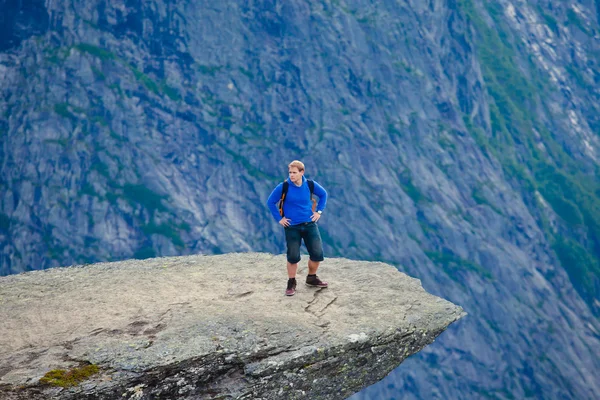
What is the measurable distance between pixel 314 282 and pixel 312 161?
14266cm

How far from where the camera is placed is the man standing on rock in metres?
16.8

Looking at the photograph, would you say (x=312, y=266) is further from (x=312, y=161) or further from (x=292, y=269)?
(x=312, y=161)

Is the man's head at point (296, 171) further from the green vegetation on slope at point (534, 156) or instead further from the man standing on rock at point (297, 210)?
the green vegetation on slope at point (534, 156)

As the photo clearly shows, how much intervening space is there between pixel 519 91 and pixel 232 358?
19652cm

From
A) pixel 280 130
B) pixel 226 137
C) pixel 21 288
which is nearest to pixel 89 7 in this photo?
pixel 226 137

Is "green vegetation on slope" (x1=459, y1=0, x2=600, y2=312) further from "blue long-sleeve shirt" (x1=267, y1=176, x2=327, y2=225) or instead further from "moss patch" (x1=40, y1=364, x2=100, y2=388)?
"moss patch" (x1=40, y1=364, x2=100, y2=388)

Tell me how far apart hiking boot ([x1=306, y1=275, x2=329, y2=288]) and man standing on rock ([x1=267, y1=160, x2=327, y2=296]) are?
1084 mm

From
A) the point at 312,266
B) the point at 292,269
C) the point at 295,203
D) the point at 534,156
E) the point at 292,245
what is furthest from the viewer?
the point at 534,156

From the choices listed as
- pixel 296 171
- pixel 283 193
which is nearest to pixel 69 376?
pixel 283 193

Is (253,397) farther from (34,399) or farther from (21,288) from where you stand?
(21,288)

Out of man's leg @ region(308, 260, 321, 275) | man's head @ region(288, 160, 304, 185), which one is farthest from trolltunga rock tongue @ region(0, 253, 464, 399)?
man's head @ region(288, 160, 304, 185)

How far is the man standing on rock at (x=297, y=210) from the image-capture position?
16781 mm

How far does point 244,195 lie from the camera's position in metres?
162

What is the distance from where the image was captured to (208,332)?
49.8 ft
